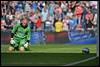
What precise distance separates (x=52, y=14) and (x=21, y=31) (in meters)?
8.48

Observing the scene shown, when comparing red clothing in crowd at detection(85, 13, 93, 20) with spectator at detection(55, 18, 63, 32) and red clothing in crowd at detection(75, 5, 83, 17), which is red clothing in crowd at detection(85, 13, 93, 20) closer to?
red clothing in crowd at detection(75, 5, 83, 17)

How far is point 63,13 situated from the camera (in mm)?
26484

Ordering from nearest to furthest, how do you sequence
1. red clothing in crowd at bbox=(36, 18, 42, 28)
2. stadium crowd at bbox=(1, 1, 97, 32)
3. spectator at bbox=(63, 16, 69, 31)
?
spectator at bbox=(63, 16, 69, 31) < stadium crowd at bbox=(1, 1, 97, 32) < red clothing in crowd at bbox=(36, 18, 42, 28)

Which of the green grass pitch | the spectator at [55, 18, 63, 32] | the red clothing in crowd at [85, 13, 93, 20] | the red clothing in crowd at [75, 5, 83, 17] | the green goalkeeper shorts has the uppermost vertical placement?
the red clothing in crowd at [75, 5, 83, 17]

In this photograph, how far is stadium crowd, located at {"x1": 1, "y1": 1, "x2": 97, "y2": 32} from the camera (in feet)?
83.5

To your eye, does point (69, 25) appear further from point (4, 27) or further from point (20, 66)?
point (20, 66)

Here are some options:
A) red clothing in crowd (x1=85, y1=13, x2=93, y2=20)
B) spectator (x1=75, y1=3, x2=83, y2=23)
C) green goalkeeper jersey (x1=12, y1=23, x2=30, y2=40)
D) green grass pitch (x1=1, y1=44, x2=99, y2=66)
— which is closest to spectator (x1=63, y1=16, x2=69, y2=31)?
spectator (x1=75, y1=3, x2=83, y2=23)

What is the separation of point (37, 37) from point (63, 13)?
10.3ft

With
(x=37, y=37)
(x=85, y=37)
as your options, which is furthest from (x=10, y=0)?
(x=85, y=37)

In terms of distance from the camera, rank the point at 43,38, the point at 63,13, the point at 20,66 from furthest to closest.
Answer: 1. the point at 63,13
2. the point at 43,38
3. the point at 20,66

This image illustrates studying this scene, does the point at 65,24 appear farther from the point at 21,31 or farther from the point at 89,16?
the point at 21,31

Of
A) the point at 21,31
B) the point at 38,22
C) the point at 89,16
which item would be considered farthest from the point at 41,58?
the point at 89,16

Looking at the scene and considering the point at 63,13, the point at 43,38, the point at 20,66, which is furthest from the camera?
the point at 63,13

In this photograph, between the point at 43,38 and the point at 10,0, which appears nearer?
the point at 43,38
